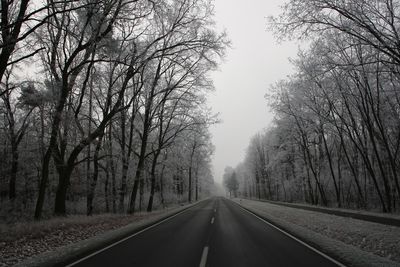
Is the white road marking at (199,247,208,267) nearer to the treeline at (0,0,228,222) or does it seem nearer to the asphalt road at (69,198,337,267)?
the asphalt road at (69,198,337,267)

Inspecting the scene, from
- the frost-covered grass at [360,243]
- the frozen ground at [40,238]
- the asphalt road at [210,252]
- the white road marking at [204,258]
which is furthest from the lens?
the frozen ground at [40,238]

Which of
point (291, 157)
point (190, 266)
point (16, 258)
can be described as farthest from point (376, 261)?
point (291, 157)

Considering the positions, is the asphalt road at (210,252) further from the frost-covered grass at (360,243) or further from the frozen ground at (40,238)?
the frozen ground at (40,238)

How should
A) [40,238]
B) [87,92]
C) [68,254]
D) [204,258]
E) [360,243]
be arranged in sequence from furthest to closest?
[87,92], [40,238], [360,243], [68,254], [204,258]

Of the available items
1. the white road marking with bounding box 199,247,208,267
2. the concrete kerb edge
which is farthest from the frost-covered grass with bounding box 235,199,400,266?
the concrete kerb edge

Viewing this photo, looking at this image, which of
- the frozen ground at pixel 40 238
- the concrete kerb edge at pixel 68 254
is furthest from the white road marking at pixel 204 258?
the frozen ground at pixel 40 238

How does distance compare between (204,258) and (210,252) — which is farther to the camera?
(210,252)

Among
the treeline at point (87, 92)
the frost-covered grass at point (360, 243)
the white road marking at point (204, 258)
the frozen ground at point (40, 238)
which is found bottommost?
the frost-covered grass at point (360, 243)

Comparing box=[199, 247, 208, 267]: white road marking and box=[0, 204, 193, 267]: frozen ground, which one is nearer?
box=[199, 247, 208, 267]: white road marking

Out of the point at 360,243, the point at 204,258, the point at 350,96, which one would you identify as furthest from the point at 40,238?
the point at 350,96

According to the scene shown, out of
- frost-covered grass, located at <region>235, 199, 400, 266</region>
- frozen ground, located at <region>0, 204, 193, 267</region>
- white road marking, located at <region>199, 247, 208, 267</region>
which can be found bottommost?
frost-covered grass, located at <region>235, 199, 400, 266</region>

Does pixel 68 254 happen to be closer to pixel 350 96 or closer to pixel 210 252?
pixel 210 252

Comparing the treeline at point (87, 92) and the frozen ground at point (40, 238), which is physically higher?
the treeline at point (87, 92)

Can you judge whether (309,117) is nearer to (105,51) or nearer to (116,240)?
(105,51)
